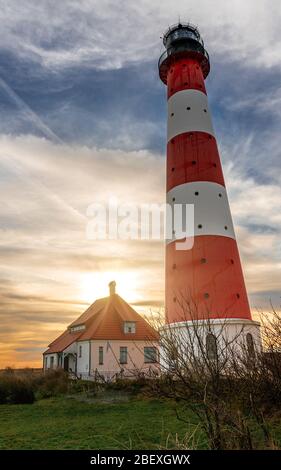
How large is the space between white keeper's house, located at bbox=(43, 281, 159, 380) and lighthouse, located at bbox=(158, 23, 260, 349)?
1053 centimetres

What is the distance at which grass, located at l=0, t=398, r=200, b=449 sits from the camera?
8.92 metres

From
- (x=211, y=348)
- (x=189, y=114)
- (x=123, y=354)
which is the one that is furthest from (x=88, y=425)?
(x=123, y=354)

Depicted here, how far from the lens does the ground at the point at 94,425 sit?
28.7ft

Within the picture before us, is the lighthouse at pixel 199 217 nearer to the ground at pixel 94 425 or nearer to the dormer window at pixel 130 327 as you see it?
the ground at pixel 94 425

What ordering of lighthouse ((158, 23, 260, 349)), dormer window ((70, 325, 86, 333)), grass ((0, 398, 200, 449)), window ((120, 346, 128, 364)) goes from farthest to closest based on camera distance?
1. dormer window ((70, 325, 86, 333))
2. window ((120, 346, 128, 364))
3. lighthouse ((158, 23, 260, 349))
4. grass ((0, 398, 200, 449))

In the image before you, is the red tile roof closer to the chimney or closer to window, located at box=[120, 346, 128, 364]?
the chimney

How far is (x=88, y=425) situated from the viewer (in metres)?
11.2

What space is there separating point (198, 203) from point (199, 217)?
2.70 ft

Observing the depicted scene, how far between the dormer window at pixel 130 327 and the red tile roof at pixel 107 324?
25cm

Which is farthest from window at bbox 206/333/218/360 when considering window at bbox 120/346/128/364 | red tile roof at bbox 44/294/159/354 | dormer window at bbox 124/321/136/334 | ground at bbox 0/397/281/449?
dormer window at bbox 124/321/136/334

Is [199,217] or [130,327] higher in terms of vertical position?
[199,217]

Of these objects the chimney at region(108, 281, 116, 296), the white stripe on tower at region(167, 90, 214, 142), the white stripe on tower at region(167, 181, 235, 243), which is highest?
the white stripe on tower at region(167, 90, 214, 142)

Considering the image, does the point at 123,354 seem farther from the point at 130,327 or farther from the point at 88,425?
the point at 88,425
